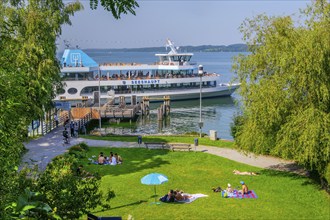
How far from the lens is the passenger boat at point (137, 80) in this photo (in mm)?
66688

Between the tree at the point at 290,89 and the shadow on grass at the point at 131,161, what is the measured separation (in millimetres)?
6273

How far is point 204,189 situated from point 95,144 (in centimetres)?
1337

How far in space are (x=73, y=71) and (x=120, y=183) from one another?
49015 mm

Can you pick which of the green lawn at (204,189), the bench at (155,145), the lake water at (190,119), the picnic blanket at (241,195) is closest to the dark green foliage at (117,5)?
the green lawn at (204,189)

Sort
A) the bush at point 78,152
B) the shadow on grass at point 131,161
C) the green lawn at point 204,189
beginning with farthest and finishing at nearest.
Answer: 1. the bush at point 78,152
2. the shadow on grass at point 131,161
3. the green lawn at point 204,189

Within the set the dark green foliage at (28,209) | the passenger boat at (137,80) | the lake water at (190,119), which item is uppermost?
the passenger boat at (137,80)

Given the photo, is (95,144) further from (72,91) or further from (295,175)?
(72,91)

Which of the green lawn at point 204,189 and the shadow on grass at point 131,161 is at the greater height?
the shadow on grass at point 131,161

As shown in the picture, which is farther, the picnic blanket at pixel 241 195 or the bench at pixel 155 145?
the bench at pixel 155 145

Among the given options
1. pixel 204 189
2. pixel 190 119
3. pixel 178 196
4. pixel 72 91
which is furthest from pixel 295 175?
pixel 72 91

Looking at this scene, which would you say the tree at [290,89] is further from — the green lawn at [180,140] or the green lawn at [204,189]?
the green lawn at [180,140]

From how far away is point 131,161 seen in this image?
84.4 ft

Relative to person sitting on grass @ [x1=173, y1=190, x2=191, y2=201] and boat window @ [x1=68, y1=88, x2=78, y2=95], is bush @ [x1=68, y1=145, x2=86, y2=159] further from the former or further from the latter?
boat window @ [x1=68, y1=88, x2=78, y2=95]

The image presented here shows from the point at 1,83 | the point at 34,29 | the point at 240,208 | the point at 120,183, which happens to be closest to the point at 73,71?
the point at 34,29
